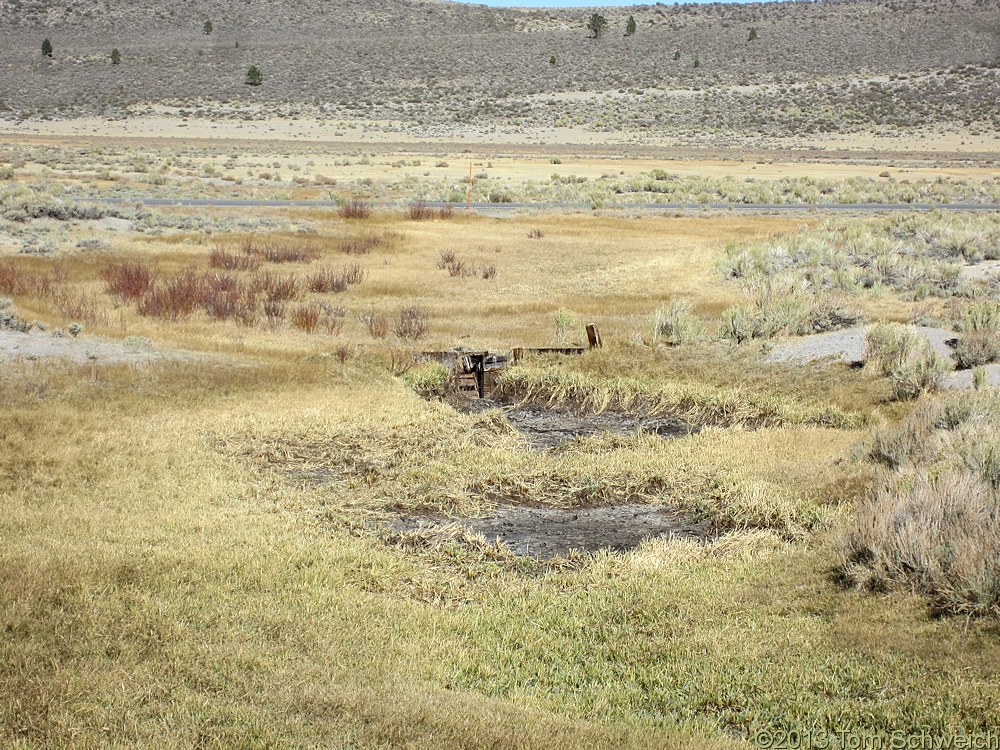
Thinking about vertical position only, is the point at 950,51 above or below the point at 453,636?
above

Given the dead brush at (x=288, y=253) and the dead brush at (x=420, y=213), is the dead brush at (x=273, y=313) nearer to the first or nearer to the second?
the dead brush at (x=288, y=253)

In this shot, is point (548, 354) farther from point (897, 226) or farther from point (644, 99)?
point (644, 99)

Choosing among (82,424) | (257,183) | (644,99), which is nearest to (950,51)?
(644,99)

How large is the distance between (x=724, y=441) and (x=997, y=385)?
12.9ft

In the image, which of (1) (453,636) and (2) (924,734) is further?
(1) (453,636)

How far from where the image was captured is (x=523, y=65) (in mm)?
106312

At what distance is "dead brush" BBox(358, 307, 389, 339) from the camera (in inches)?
725

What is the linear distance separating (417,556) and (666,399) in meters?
6.58

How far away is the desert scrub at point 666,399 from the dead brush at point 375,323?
11.3ft

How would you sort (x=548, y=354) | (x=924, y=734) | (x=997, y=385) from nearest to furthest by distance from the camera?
(x=924, y=734)
(x=997, y=385)
(x=548, y=354)

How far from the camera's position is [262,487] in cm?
1055

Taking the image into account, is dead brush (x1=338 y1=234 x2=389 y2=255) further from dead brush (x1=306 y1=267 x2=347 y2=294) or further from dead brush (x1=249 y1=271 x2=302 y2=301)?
dead brush (x1=249 y1=271 x2=302 y2=301)

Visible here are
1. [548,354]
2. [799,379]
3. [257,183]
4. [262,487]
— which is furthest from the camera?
[257,183]

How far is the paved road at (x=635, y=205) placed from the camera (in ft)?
128
